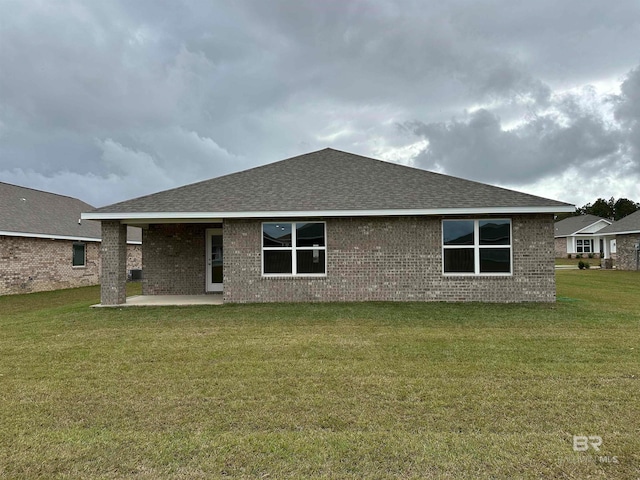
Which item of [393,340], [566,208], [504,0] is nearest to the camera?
[393,340]

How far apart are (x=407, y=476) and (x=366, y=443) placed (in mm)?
540

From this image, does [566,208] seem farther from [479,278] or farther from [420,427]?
[420,427]

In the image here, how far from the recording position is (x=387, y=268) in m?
11.8

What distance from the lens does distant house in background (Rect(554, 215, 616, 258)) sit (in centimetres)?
4462

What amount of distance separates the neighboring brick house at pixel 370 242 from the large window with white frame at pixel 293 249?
0.10 feet

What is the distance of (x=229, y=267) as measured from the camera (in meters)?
12.1

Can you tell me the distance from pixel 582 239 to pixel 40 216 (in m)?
51.2

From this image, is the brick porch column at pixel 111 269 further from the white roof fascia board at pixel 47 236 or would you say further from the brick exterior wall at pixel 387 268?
the white roof fascia board at pixel 47 236

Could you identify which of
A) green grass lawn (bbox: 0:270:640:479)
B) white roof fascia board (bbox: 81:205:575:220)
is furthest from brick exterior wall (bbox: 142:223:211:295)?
green grass lawn (bbox: 0:270:640:479)

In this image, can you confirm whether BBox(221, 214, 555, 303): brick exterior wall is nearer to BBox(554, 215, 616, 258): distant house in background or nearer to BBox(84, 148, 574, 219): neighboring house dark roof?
BBox(84, 148, 574, 219): neighboring house dark roof

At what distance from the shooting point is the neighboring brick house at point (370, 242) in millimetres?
11523

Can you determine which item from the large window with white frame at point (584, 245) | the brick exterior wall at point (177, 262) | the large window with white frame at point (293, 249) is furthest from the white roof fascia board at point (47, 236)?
the large window with white frame at point (584, 245)

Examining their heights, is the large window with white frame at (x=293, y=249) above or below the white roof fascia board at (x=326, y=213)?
below

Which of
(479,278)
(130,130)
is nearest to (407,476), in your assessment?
(479,278)
